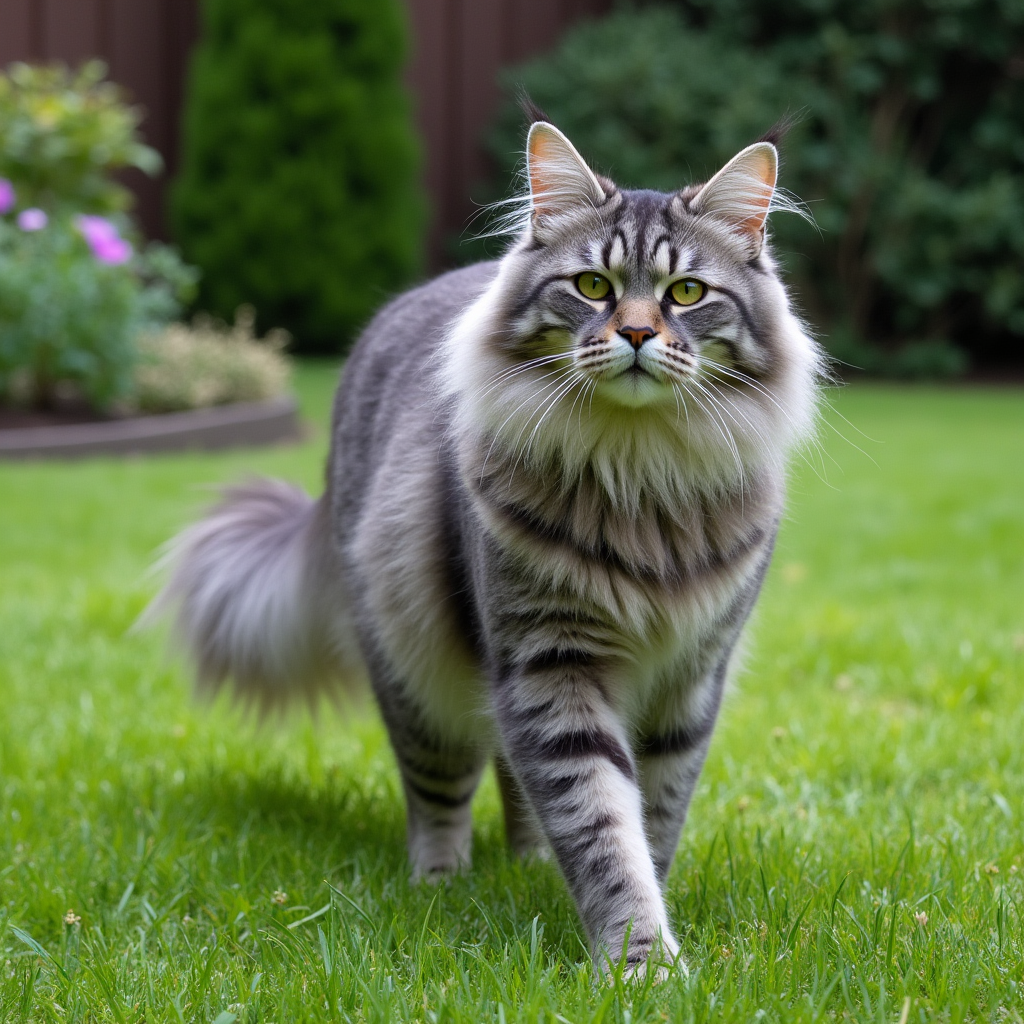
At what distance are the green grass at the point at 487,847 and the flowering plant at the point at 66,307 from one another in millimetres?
2317

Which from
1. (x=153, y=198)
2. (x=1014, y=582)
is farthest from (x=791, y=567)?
(x=153, y=198)

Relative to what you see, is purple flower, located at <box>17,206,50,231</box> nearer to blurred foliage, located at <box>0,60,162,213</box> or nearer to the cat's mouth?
blurred foliage, located at <box>0,60,162,213</box>

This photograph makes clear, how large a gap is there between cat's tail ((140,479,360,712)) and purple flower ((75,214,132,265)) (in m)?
4.54

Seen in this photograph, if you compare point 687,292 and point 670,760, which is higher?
point 687,292

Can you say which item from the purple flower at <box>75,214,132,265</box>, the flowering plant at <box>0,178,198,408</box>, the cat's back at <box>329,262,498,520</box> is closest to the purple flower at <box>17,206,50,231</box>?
the flowering plant at <box>0,178,198,408</box>

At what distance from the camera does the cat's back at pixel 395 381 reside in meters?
2.61

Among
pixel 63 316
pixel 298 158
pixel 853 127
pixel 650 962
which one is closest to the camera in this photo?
pixel 650 962

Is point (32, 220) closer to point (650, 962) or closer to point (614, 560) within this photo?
point (614, 560)

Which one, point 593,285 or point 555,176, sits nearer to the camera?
point 593,285

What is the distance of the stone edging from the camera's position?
684 centimetres

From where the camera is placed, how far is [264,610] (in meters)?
3.04

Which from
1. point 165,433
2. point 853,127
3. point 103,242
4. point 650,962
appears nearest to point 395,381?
point 650,962

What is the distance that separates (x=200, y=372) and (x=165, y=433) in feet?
3.17

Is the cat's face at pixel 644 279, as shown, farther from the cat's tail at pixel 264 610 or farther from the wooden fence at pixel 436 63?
the wooden fence at pixel 436 63
